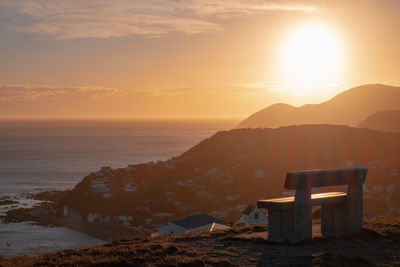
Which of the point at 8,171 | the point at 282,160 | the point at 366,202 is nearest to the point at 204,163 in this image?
the point at 282,160

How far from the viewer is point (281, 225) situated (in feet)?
41.8

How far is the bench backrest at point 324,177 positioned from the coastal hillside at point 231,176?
5450 cm

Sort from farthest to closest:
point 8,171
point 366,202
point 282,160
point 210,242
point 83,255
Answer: point 8,171 < point 282,160 < point 366,202 < point 210,242 < point 83,255

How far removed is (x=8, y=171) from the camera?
148 metres

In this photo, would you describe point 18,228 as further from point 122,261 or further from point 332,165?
point 122,261

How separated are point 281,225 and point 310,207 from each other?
1.00 metres

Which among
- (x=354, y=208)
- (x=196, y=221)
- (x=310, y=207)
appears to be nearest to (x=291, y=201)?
(x=310, y=207)

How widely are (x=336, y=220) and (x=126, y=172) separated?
91.0 m

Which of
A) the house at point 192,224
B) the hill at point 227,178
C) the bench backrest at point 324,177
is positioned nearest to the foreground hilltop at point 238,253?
the bench backrest at point 324,177

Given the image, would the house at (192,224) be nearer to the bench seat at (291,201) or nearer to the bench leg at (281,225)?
the bench seat at (291,201)

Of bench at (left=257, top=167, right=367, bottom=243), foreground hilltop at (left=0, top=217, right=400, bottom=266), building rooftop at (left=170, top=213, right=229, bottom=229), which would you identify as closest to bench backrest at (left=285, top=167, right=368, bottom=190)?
bench at (left=257, top=167, right=367, bottom=243)

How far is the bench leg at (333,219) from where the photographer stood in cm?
1359

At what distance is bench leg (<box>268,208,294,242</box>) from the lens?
498 inches

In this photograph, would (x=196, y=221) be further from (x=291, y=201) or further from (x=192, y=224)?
(x=291, y=201)
